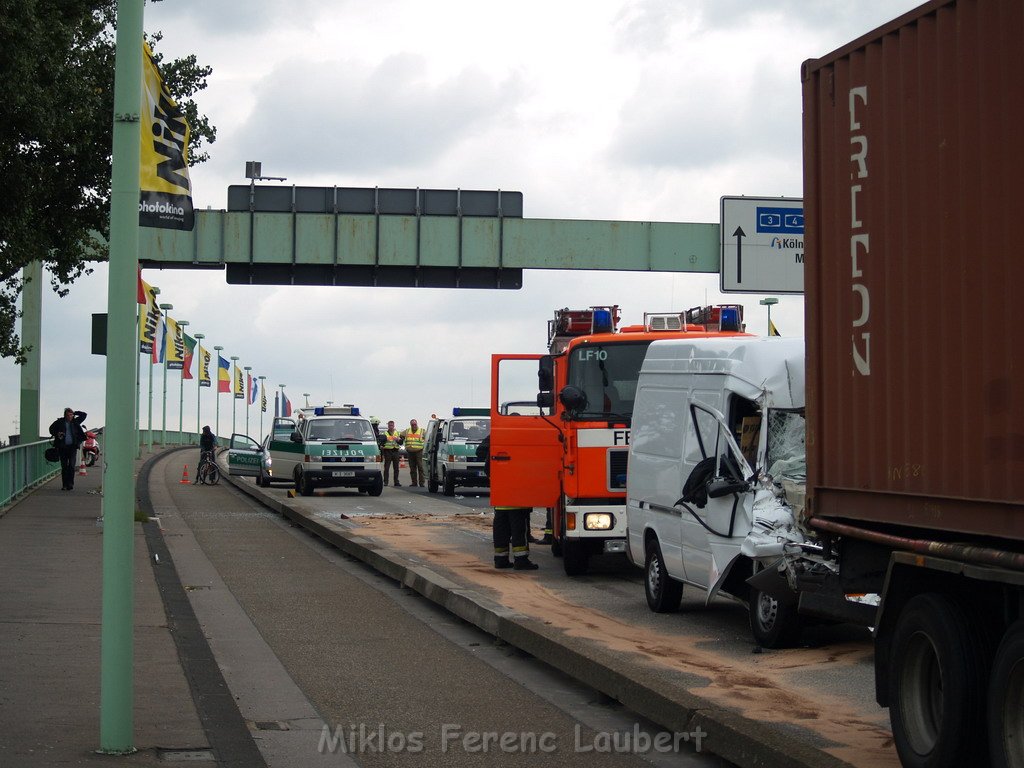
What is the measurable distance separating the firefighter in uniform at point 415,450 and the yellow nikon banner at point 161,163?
34013 millimetres

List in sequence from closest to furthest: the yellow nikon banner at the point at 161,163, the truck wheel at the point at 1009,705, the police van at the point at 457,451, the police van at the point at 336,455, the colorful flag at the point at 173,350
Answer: the truck wheel at the point at 1009,705 → the yellow nikon banner at the point at 161,163 → the police van at the point at 336,455 → the police van at the point at 457,451 → the colorful flag at the point at 173,350

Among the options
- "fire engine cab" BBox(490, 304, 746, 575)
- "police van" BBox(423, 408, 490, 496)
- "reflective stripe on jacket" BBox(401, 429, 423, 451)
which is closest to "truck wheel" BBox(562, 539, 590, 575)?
"fire engine cab" BBox(490, 304, 746, 575)

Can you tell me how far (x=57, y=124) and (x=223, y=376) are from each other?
2488 inches

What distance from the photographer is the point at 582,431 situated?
49.5ft

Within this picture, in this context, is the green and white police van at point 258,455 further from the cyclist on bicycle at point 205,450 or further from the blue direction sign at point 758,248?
the blue direction sign at point 758,248

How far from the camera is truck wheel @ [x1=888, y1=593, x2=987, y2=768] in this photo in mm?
5879

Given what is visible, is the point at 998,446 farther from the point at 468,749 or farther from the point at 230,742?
the point at 230,742

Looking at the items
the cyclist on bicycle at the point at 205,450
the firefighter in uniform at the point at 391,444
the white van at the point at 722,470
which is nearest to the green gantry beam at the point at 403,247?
the cyclist on bicycle at the point at 205,450

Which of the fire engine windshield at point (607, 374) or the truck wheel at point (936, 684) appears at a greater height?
the fire engine windshield at point (607, 374)

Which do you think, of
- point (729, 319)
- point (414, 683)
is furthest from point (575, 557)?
point (414, 683)

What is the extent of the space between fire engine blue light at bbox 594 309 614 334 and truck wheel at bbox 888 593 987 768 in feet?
33.2

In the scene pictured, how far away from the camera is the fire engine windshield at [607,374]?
15656 millimetres

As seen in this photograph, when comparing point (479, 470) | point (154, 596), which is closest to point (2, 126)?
point (154, 596)

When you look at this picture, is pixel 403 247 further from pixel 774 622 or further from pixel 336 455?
pixel 774 622
